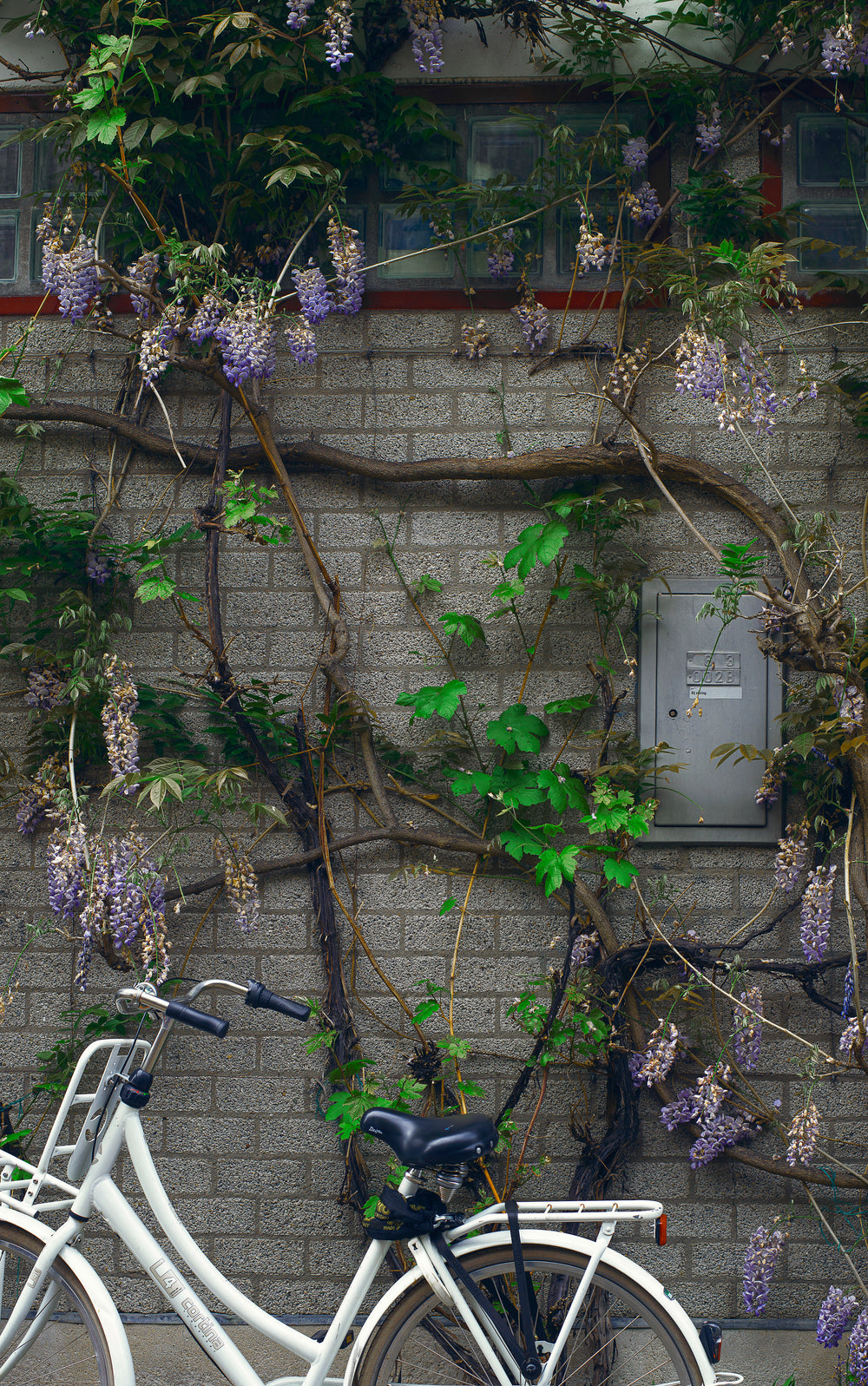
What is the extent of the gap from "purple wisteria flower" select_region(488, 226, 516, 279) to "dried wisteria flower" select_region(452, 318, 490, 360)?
15 cm

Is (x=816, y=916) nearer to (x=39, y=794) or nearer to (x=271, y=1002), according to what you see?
(x=271, y=1002)

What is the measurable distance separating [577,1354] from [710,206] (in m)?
2.99

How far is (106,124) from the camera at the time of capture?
2.44 meters

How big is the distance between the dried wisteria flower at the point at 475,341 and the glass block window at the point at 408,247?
0.19 meters

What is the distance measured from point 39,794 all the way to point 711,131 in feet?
8.61

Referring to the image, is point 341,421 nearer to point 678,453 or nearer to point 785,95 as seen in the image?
point 678,453

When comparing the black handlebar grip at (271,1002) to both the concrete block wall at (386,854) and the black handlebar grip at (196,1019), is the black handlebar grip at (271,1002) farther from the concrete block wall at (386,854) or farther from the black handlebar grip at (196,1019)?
the concrete block wall at (386,854)

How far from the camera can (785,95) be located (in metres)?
2.70

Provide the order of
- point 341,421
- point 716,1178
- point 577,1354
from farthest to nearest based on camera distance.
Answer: point 341,421, point 716,1178, point 577,1354

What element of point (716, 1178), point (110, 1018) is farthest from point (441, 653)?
point (716, 1178)

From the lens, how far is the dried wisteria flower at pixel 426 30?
2.58m

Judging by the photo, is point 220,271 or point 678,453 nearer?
point 220,271

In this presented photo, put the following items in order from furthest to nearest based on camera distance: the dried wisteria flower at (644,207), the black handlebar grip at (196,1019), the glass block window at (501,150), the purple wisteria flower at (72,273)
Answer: the glass block window at (501,150), the dried wisteria flower at (644,207), the purple wisteria flower at (72,273), the black handlebar grip at (196,1019)

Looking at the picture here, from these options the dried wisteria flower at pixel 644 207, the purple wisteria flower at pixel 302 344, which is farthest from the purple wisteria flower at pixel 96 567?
the dried wisteria flower at pixel 644 207
